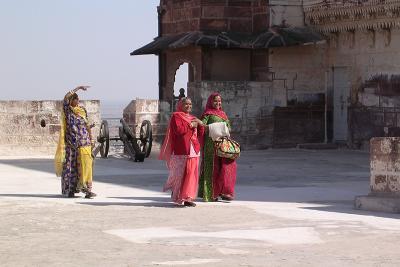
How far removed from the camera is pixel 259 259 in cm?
839

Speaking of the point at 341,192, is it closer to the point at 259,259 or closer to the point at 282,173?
the point at 282,173

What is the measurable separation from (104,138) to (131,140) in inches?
28.7

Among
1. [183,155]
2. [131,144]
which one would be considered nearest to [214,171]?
[183,155]

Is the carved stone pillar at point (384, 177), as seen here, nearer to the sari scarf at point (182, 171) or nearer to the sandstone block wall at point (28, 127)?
the sari scarf at point (182, 171)

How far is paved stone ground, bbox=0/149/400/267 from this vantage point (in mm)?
8484

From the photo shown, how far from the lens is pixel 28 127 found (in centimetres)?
2145

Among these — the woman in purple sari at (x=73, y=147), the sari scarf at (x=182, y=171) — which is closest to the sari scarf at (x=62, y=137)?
the woman in purple sari at (x=73, y=147)

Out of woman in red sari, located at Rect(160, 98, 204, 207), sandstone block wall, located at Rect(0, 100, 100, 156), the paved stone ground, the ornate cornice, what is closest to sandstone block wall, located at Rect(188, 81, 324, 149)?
the ornate cornice

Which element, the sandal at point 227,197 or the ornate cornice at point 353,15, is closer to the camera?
the sandal at point 227,197

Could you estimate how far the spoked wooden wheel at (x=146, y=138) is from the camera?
66.3ft

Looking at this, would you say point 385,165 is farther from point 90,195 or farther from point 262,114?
point 262,114

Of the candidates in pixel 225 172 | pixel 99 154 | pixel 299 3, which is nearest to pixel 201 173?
pixel 225 172

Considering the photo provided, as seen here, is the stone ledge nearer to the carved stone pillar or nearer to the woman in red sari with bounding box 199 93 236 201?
the carved stone pillar

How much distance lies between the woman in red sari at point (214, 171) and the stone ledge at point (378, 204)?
1734 mm
